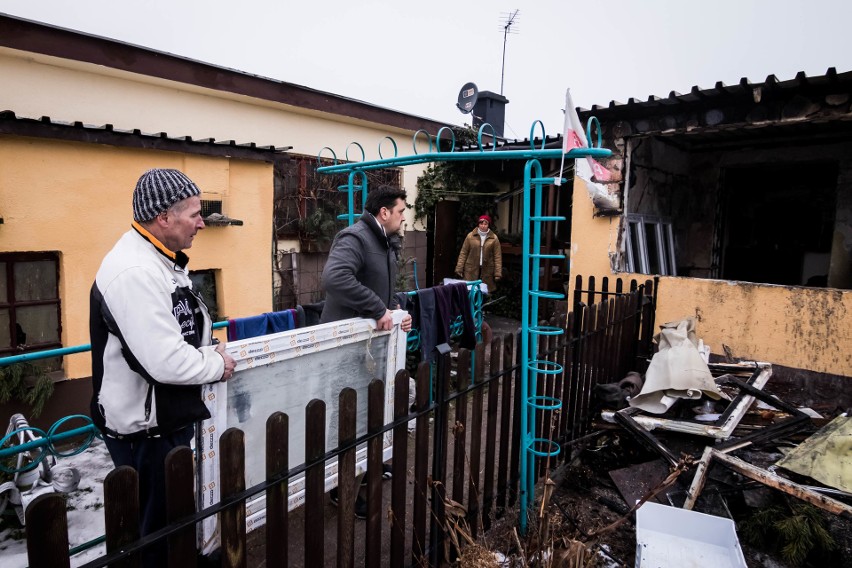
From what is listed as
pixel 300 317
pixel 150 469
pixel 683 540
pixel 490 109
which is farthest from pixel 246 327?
pixel 490 109

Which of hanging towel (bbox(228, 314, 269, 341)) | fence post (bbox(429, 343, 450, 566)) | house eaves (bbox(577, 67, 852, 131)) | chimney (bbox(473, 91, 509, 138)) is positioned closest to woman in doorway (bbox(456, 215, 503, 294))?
house eaves (bbox(577, 67, 852, 131))

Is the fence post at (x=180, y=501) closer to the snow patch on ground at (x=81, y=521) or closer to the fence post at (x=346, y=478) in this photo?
the fence post at (x=346, y=478)

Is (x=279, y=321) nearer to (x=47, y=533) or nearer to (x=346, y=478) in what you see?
(x=346, y=478)

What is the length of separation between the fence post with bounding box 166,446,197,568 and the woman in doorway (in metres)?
7.59

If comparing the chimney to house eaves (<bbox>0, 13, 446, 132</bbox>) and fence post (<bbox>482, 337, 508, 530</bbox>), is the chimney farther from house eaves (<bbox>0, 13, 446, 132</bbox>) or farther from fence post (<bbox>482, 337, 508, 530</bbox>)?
fence post (<bbox>482, 337, 508, 530</bbox>)

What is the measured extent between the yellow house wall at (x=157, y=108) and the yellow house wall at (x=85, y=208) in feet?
5.77

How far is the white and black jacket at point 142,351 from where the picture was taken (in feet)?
5.53

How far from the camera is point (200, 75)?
675 cm

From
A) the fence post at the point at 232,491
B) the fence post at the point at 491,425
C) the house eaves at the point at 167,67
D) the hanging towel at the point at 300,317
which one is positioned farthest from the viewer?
the house eaves at the point at 167,67

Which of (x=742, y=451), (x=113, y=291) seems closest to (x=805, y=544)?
(x=742, y=451)

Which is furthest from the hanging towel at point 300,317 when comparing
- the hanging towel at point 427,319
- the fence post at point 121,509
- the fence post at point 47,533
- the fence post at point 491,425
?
the fence post at point 47,533

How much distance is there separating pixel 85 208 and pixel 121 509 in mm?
4383

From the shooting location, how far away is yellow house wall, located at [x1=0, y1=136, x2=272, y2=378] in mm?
4242

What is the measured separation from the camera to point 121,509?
4.05 ft
